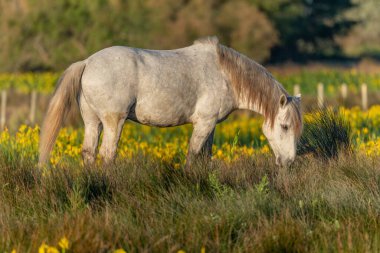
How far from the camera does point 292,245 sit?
6.18 meters

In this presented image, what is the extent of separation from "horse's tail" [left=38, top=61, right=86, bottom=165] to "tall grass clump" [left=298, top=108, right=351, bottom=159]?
3.09m

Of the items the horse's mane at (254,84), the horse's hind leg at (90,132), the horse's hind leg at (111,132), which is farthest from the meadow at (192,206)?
the horse's mane at (254,84)

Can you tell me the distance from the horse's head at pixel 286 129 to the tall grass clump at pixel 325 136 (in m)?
0.45

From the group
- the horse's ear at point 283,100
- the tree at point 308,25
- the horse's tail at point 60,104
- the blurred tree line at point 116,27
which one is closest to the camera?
the horse's tail at point 60,104

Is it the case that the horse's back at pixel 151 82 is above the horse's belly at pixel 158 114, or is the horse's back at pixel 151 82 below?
above

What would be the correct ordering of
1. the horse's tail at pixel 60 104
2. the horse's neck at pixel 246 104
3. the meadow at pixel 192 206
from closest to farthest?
the meadow at pixel 192 206, the horse's tail at pixel 60 104, the horse's neck at pixel 246 104

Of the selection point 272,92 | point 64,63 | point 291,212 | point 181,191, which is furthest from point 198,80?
point 64,63

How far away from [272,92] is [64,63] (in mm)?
36167

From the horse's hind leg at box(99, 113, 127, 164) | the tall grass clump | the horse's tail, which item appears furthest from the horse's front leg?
the horse's tail

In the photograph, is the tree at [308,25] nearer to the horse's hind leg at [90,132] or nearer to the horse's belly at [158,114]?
the horse's belly at [158,114]

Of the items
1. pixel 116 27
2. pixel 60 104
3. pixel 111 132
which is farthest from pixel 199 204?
pixel 116 27

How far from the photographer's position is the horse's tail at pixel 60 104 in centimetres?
891

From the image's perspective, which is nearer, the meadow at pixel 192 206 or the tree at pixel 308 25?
the meadow at pixel 192 206

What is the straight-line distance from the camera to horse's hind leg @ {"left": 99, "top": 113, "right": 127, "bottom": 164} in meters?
8.88
